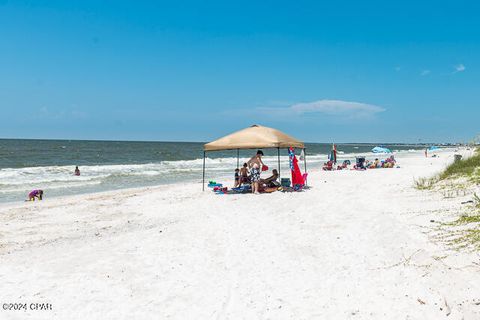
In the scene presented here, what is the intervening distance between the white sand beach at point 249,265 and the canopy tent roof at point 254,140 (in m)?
3.47

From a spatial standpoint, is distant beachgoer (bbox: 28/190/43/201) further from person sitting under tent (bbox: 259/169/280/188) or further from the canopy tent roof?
person sitting under tent (bbox: 259/169/280/188)

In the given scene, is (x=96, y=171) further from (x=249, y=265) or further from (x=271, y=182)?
(x=249, y=265)

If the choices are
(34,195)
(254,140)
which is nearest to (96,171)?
(34,195)

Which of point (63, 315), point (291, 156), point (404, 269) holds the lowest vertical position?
point (63, 315)

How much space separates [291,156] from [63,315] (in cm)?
994

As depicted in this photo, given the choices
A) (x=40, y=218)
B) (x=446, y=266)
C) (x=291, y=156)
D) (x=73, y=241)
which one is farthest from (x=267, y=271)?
(x=291, y=156)

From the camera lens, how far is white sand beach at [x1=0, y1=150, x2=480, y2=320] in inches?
157

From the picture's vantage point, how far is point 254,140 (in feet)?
41.6

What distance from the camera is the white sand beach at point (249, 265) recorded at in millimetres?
3986

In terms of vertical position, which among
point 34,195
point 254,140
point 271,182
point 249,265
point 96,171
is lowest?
point 249,265

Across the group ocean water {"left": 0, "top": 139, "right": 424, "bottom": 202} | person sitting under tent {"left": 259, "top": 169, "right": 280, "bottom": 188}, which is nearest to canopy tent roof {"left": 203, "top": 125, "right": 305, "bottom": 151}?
person sitting under tent {"left": 259, "top": 169, "right": 280, "bottom": 188}

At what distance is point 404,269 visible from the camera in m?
4.65

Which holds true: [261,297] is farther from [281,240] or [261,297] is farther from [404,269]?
[281,240]

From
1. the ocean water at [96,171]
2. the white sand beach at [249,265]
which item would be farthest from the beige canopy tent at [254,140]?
the ocean water at [96,171]
